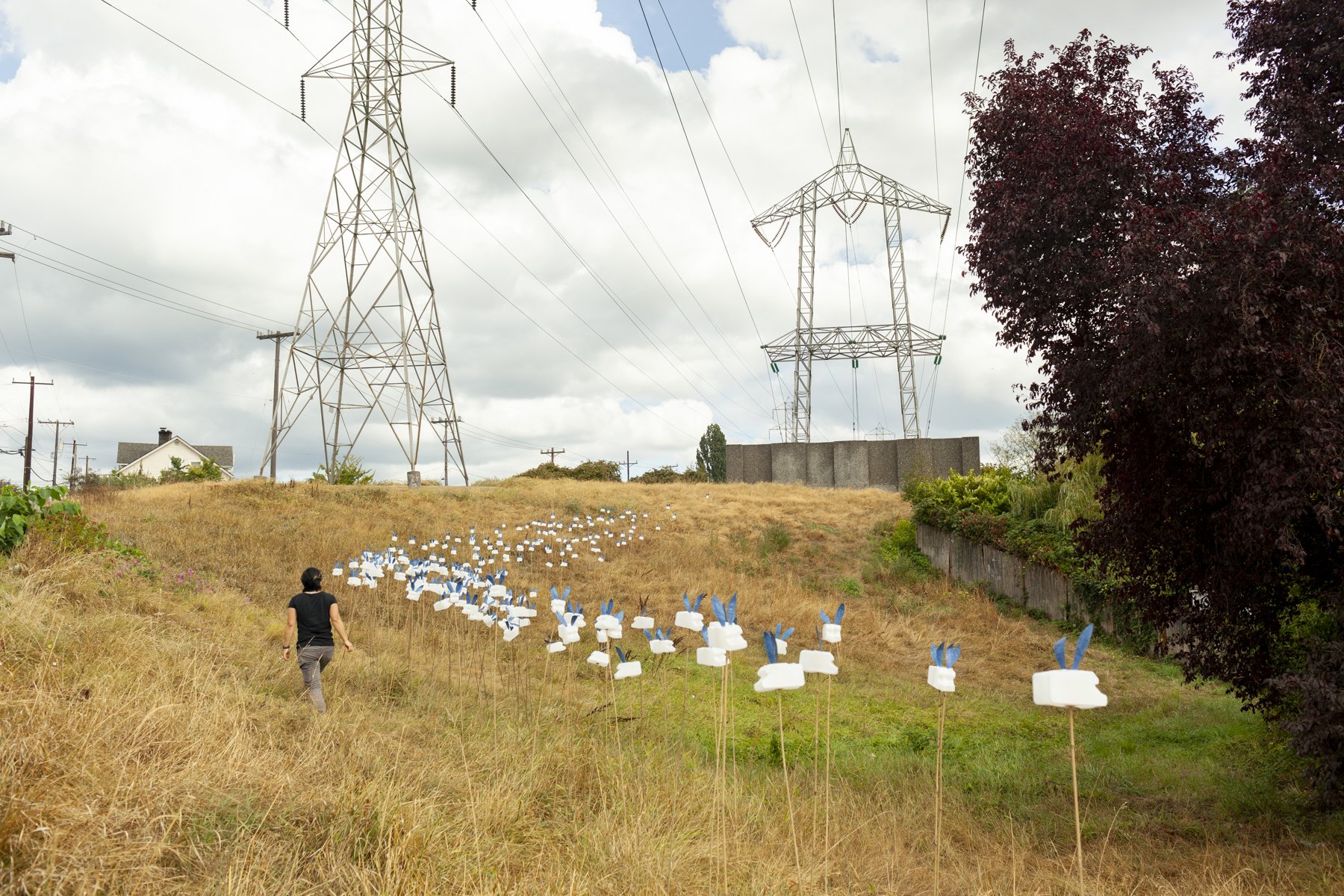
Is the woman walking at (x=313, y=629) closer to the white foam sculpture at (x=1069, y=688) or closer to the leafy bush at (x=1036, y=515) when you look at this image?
the white foam sculpture at (x=1069, y=688)

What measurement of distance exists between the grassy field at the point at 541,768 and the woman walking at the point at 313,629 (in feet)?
1.00

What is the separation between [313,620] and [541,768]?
3.21m

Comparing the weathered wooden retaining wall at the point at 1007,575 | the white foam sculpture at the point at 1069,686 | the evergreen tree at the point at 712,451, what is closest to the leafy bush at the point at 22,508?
the white foam sculpture at the point at 1069,686

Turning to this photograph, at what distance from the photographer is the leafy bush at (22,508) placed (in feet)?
29.6

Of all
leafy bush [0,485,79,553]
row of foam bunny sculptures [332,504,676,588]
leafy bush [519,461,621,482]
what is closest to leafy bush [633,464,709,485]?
leafy bush [519,461,621,482]

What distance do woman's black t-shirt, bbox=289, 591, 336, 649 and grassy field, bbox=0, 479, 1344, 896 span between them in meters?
0.44

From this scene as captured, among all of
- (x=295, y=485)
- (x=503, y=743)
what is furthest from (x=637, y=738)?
(x=295, y=485)

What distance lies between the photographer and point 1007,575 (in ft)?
53.9

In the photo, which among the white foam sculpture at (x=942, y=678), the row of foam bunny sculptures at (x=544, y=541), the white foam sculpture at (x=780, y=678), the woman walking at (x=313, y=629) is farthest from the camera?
the row of foam bunny sculptures at (x=544, y=541)

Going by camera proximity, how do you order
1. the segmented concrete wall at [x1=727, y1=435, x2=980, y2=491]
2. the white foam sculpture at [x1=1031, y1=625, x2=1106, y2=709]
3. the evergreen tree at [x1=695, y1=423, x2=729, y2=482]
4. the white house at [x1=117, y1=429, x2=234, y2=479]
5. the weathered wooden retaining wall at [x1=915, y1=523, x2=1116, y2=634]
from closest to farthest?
the white foam sculpture at [x1=1031, y1=625, x2=1106, y2=709] → the weathered wooden retaining wall at [x1=915, y1=523, x2=1116, y2=634] → the segmented concrete wall at [x1=727, y1=435, x2=980, y2=491] → the evergreen tree at [x1=695, y1=423, x2=729, y2=482] → the white house at [x1=117, y1=429, x2=234, y2=479]

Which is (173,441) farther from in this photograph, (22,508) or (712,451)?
(22,508)

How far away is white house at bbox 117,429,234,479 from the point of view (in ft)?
206

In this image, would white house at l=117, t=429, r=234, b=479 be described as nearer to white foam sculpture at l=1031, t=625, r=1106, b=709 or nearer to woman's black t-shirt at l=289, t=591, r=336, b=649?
woman's black t-shirt at l=289, t=591, r=336, b=649

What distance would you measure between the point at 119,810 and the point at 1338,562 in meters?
7.24
